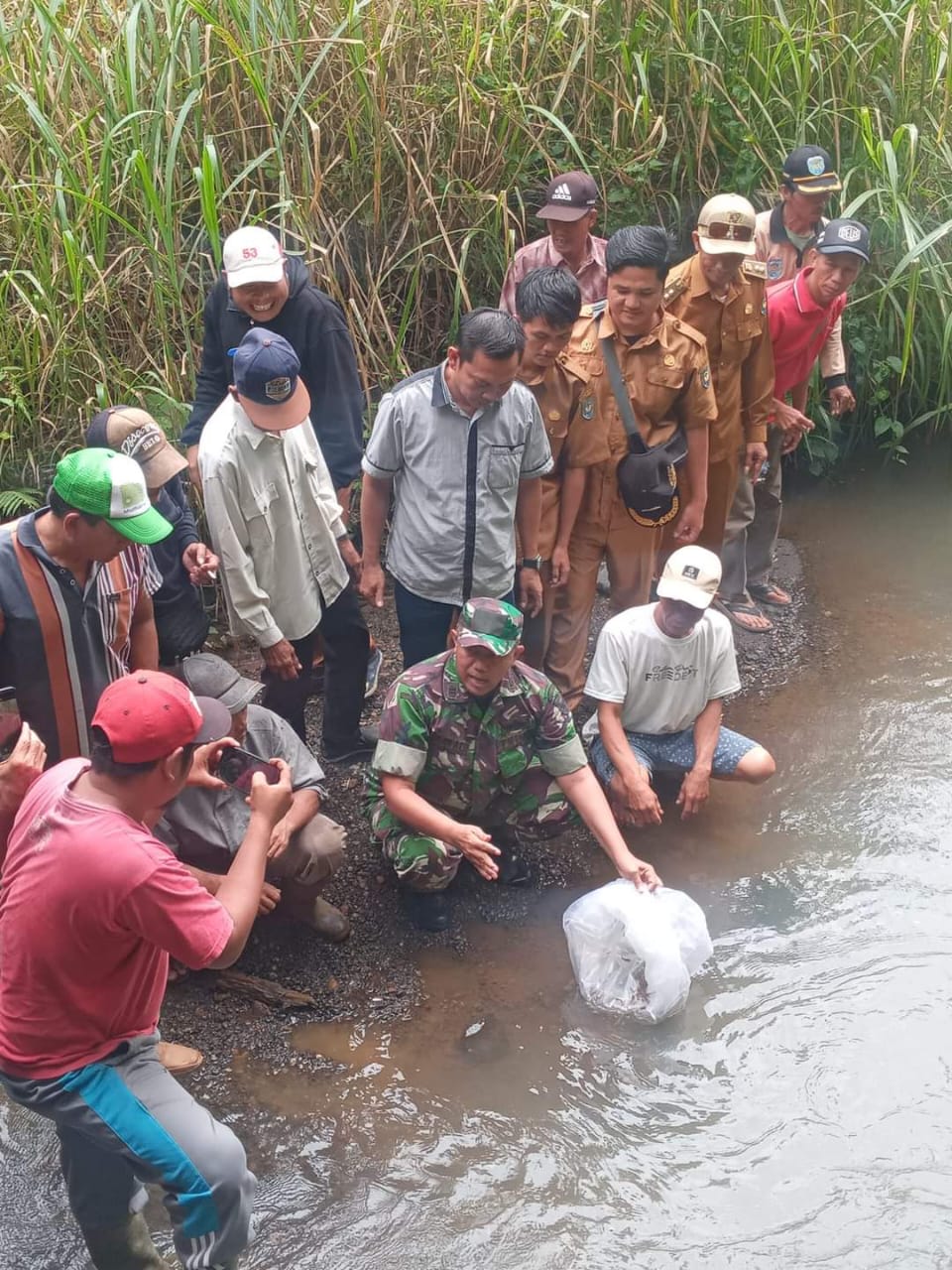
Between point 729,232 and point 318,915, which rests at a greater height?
point 729,232

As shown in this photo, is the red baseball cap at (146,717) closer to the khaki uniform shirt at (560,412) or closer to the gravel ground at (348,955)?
the gravel ground at (348,955)

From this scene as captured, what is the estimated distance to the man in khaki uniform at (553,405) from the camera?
12.5 ft

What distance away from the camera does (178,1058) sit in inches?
125

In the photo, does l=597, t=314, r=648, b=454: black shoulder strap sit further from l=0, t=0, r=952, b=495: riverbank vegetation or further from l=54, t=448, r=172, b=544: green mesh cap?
l=54, t=448, r=172, b=544: green mesh cap

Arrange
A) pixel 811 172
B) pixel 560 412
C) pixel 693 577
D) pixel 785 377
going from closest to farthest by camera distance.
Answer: pixel 693 577 < pixel 560 412 < pixel 811 172 < pixel 785 377

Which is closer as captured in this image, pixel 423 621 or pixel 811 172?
pixel 423 621

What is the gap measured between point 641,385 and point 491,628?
4.46 feet

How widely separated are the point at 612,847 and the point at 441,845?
52 cm

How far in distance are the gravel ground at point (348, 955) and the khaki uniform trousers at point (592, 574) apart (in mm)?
722

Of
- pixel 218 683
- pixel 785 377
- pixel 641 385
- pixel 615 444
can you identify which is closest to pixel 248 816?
pixel 218 683

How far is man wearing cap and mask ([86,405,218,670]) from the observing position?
3.36 meters

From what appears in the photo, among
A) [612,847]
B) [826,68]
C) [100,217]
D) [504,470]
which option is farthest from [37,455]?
[826,68]

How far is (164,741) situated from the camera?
2.23m

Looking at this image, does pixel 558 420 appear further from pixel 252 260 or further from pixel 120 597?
pixel 120 597
